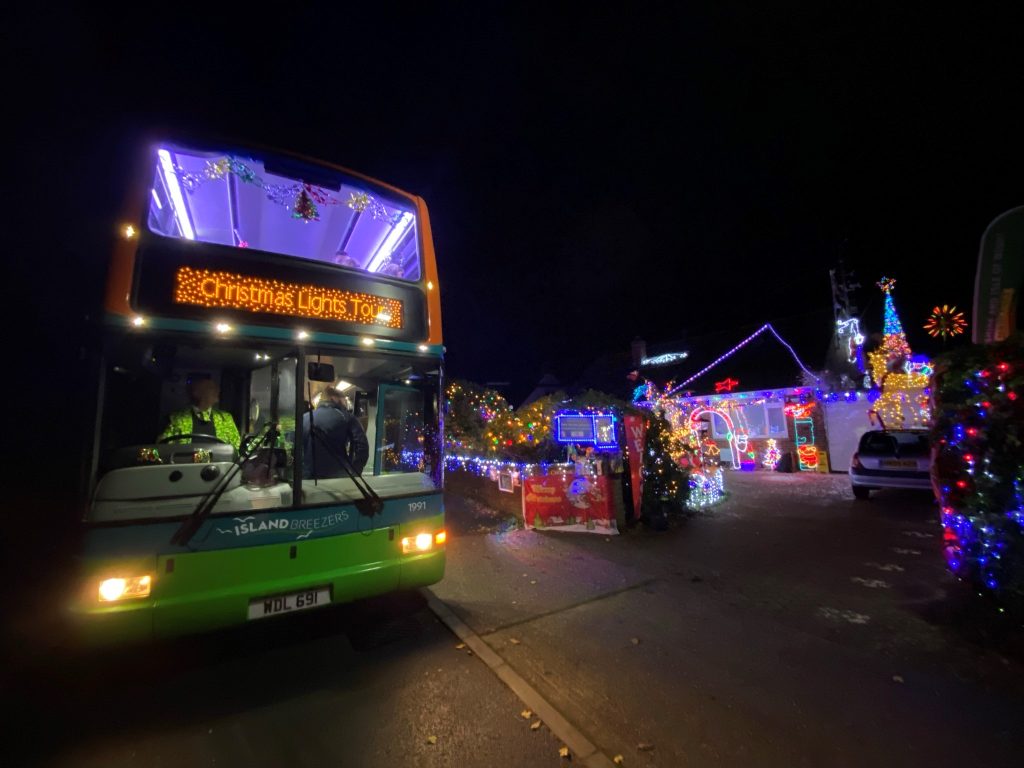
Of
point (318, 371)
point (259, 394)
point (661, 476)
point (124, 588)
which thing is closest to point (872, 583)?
point (661, 476)

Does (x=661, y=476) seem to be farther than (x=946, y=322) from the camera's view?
No

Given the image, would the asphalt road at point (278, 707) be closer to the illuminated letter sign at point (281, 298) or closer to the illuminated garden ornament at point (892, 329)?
the illuminated letter sign at point (281, 298)

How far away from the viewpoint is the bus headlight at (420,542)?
13.7 feet

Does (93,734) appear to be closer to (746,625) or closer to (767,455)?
(746,625)

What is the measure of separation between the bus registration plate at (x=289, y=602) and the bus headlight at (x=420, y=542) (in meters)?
0.71

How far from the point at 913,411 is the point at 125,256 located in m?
17.3

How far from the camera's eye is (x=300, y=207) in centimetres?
487

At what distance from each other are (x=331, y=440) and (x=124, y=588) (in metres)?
1.74

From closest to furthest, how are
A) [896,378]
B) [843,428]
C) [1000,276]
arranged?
[1000,276], [896,378], [843,428]

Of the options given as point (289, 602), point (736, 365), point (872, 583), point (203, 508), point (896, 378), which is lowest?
point (872, 583)

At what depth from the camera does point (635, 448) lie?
7.90 metres

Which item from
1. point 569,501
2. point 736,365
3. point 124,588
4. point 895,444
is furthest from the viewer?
point 736,365

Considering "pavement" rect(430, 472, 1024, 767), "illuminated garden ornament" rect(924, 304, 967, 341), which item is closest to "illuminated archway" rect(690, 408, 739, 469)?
"illuminated garden ornament" rect(924, 304, 967, 341)

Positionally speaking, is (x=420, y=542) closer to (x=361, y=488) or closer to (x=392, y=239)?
(x=361, y=488)
